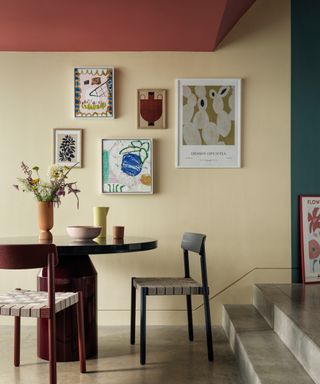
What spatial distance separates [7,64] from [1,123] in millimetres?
502

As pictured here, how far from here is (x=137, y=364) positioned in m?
3.60

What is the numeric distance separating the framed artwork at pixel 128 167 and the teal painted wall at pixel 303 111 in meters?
1.23

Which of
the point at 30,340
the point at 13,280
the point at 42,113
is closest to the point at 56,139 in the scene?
the point at 42,113

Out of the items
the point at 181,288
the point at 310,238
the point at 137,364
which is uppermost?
the point at 310,238

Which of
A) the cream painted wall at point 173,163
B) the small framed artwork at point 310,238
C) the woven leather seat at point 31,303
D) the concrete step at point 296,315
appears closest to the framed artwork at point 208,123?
the cream painted wall at point 173,163

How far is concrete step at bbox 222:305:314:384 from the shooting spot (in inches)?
110

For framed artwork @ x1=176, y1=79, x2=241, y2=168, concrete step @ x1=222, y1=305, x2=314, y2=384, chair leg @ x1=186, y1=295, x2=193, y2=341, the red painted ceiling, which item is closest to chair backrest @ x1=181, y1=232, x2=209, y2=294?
chair leg @ x1=186, y1=295, x2=193, y2=341

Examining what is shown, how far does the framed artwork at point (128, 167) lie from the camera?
A: 4.73 m

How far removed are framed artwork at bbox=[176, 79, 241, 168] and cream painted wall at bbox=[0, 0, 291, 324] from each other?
0.23 feet

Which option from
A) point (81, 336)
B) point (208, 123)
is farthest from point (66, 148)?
point (81, 336)

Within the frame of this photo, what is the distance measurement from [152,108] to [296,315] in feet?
7.25

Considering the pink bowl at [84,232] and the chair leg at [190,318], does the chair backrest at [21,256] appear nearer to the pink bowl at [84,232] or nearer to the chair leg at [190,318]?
the pink bowl at [84,232]

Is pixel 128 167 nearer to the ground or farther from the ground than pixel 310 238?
farther from the ground

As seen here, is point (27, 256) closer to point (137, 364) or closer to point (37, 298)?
point (37, 298)
